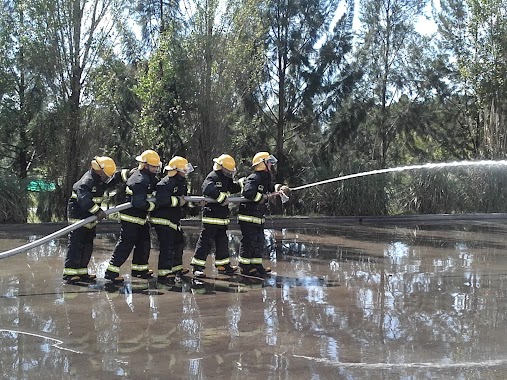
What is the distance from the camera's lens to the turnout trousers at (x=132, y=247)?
7.22 m

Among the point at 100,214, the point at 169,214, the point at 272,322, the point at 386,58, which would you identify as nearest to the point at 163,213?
the point at 169,214

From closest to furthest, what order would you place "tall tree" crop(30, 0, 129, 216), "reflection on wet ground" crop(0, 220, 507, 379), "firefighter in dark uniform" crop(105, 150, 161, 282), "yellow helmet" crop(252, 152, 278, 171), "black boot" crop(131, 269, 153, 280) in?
"reflection on wet ground" crop(0, 220, 507, 379) → "firefighter in dark uniform" crop(105, 150, 161, 282) → "black boot" crop(131, 269, 153, 280) → "yellow helmet" crop(252, 152, 278, 171) → "tall tree" crop(30, 0, 129, 216)

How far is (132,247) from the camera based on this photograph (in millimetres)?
7352

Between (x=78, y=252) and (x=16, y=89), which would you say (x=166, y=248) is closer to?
(x=78, y=252)

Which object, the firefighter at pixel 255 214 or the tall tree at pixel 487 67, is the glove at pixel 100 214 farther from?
the tall tree at pixel 487 67

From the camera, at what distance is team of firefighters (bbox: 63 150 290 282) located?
7.22 m

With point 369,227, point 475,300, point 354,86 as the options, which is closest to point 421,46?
point 354,86

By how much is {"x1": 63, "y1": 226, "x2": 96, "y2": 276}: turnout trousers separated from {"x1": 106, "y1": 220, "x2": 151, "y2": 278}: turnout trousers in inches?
13.6

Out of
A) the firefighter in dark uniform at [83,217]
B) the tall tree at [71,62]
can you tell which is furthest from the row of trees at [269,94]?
the firefighter in dark uniform at [83,217]

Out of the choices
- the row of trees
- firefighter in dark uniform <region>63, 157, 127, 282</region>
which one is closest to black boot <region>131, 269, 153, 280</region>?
firefighter in dark uniform <region>63, 157, 127, 282</region>

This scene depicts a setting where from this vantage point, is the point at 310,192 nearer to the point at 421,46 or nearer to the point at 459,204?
the point at 459,204

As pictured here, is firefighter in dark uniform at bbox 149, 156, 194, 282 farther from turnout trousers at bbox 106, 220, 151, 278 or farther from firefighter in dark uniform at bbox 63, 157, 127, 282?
firefighter in dark uniform at bbox 63, 157, 127, 282

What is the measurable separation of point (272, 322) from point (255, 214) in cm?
251

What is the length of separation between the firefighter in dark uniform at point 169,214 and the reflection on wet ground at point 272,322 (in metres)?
0.32
